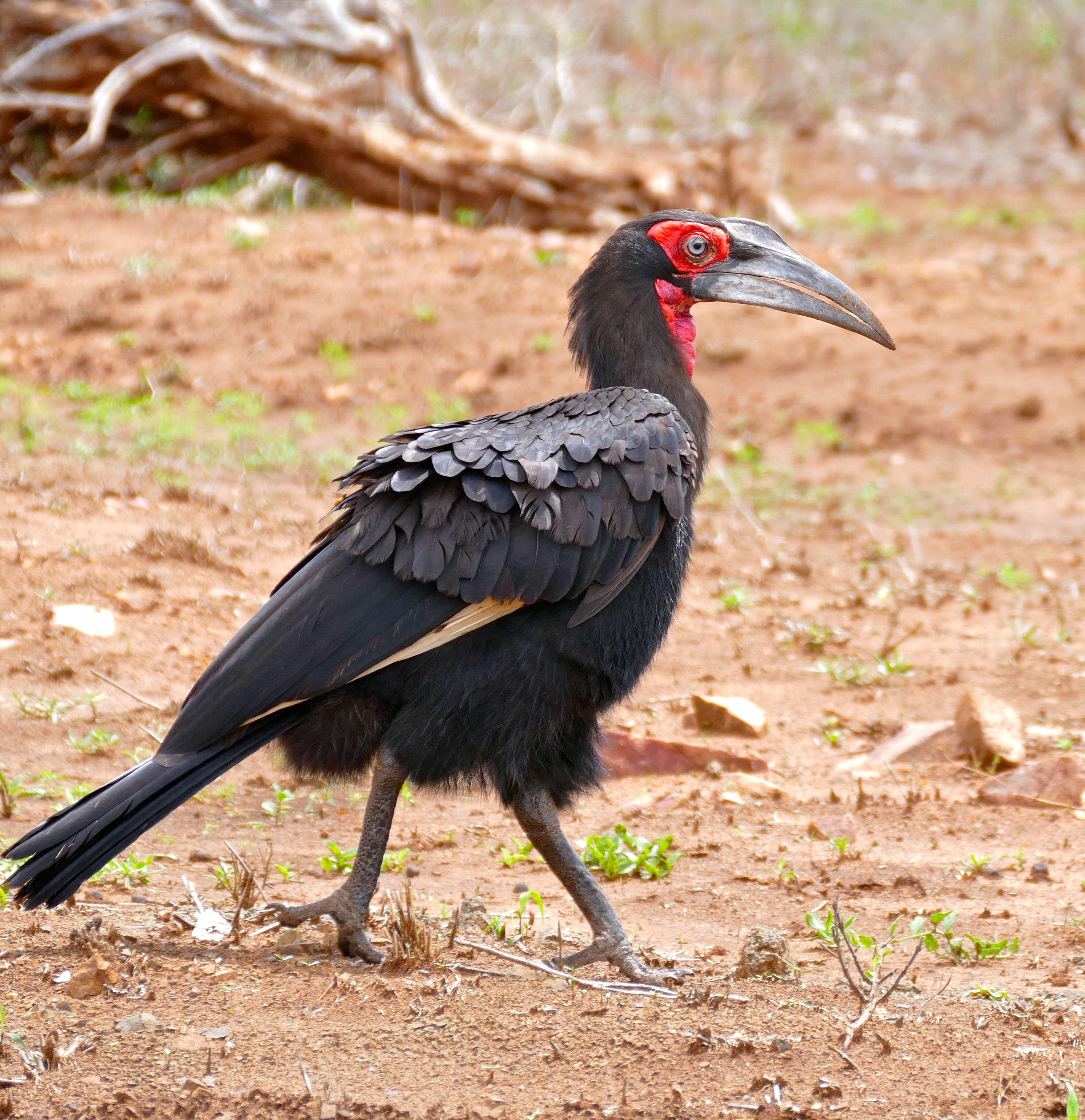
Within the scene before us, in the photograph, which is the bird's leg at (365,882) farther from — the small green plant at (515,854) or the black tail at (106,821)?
the small green plant at (515,854)

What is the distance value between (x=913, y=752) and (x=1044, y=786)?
442mm

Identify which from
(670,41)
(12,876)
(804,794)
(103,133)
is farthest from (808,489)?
(670,41)

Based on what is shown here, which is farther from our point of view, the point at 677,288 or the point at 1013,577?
the point at 1013,577

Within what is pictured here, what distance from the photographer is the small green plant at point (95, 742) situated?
4.09 metres

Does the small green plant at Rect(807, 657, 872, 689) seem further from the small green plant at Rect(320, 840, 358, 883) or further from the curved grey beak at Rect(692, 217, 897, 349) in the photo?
the small green plant at Rect(320, 840, 358, 883)

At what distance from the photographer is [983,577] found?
5.93m

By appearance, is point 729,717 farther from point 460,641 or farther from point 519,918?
point 460,641

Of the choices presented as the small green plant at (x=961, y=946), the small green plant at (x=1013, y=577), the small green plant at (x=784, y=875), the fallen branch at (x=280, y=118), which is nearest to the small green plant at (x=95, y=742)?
the small green plant at (x=784, y=875)

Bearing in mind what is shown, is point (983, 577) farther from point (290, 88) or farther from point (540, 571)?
point (290, 88)

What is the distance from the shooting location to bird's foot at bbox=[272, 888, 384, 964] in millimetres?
3010

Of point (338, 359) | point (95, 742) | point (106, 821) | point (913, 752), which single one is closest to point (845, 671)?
point (913, 752)

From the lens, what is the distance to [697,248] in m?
3.62

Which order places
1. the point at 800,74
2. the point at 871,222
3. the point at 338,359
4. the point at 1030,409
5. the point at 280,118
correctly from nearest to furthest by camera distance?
the point at 1030,409, the point at 338,359, the point at 280,118, the point at 871,222, the point at 800,74

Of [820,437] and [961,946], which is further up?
[820,437]
